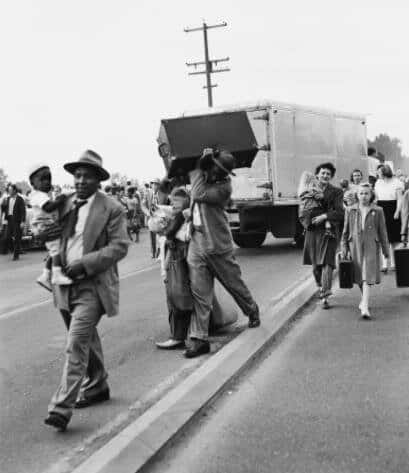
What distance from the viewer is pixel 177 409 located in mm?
5152

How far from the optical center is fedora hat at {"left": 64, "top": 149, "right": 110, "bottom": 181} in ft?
16.8

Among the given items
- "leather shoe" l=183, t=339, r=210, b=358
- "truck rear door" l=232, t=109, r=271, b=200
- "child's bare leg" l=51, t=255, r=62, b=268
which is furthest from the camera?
"truck rear door" l=232, t=109, r=271, b=200

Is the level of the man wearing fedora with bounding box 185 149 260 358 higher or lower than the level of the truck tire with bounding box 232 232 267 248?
higher

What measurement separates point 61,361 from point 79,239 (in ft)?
7.66

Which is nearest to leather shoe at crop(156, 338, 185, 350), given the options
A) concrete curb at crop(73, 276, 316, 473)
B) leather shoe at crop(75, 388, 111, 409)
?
concrete curb at crop(73, 276, 316, 473)

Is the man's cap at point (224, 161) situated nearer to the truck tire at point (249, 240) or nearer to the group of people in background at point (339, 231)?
the group of people in background at point (339, 231)

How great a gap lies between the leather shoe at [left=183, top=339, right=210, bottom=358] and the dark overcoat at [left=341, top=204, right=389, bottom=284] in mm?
2626

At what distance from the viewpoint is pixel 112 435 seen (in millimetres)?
4836

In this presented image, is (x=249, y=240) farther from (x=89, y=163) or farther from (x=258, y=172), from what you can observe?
(x=89, y=163)

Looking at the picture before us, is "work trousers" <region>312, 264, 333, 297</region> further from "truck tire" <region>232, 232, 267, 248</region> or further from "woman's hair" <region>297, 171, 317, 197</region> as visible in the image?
"truck tire" <region>232, 232, 267, 248</region>

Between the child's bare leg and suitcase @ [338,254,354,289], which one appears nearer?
the child's bare leg

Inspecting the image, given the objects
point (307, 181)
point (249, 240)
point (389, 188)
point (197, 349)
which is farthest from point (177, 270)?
point (249, 240)

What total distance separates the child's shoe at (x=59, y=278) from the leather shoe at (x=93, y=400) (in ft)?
3.07

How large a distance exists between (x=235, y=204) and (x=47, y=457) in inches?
529
